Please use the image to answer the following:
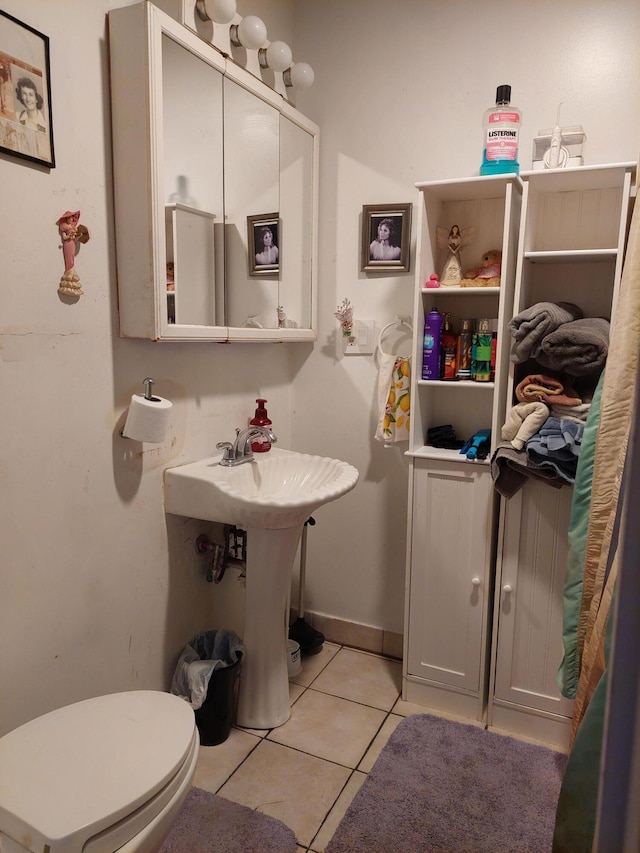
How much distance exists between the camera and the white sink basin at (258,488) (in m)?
1.71

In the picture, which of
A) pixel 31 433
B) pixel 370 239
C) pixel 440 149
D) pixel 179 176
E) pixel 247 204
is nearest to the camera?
pixel 31 433

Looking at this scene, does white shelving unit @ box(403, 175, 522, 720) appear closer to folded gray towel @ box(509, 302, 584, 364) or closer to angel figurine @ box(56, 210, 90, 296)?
folded gray towel @ box(509, 302, 584, 364)

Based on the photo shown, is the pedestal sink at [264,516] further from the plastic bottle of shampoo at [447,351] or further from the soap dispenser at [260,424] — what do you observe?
the plastic bottle of shampoo at [447,351]

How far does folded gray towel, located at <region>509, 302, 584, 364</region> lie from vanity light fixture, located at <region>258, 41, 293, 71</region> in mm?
1195

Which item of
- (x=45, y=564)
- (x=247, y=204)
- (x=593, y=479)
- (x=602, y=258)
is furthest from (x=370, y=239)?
(x=45, y=564)

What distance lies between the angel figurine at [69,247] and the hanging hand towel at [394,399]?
3.79ft

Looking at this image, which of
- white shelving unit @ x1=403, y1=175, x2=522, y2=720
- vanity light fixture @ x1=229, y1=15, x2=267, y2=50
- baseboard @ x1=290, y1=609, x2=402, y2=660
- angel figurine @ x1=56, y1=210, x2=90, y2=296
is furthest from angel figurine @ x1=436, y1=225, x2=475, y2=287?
baseboard @ x1=290, y1=609, x2=402, y2=660

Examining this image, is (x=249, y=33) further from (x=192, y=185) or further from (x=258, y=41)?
(x=192, y=185)

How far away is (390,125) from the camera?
7.29 feet

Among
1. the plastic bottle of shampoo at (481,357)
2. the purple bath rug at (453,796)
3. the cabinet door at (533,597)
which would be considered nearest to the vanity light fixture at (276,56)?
the plastic bottle of shampoo at (481,357)

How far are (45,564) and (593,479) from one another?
137 centimetres

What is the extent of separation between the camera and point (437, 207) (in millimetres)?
2098

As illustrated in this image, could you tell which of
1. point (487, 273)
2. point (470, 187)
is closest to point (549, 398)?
point (487, 273)

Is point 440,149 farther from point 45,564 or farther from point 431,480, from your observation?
point 45,564
